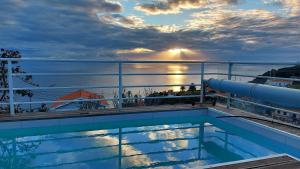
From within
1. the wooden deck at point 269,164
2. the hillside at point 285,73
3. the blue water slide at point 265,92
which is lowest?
the wooden deck at point 269,164

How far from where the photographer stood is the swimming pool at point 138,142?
257 centimetres

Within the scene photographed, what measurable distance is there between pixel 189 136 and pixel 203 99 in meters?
1.65

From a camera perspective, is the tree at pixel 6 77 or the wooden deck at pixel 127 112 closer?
the wooden deck at pixel 127 112

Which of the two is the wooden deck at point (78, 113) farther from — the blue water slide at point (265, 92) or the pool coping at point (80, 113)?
the blue water slide at point (265, 92)

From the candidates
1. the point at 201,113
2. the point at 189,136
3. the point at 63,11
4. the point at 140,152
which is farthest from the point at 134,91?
the point at 63,11

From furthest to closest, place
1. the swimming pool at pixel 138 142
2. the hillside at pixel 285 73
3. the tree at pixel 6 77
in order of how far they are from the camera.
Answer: the tree at pixel 6 77
the hillside at pixel 285 73
the swimming pool at pixel 138 142

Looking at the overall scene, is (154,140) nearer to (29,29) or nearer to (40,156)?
(40,156)

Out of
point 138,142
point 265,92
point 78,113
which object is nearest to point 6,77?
point 78,113

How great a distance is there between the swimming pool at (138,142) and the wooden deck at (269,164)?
1.72ft

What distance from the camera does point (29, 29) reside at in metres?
7.57

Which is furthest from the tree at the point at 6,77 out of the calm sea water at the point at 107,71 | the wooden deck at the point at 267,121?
the wooden deck at the point at 267,121

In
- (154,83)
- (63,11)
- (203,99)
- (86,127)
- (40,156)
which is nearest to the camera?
(40,156)

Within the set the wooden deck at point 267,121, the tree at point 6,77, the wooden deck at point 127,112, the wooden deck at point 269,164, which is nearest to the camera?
the wooden deck at point 269,164

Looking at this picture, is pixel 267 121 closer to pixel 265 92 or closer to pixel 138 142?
pixel 265 92
